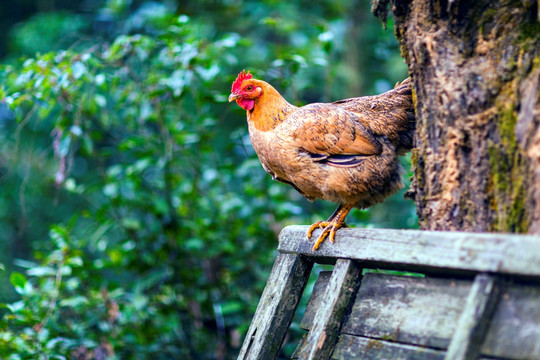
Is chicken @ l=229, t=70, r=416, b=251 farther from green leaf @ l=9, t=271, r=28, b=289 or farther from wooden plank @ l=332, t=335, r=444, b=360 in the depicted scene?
green leaf @ l=9, t=271, r=28, b=289

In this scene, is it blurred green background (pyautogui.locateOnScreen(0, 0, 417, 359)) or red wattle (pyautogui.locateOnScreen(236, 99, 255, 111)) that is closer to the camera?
red wattle (pyautogui.locateOnScreen(236, 99, 255, 111))

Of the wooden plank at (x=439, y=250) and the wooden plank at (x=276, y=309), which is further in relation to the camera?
the wooden plank at (x=276, y=309)

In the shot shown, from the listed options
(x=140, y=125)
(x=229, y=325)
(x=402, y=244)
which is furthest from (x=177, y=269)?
(x=402, y=244)

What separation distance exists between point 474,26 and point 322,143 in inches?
30.9

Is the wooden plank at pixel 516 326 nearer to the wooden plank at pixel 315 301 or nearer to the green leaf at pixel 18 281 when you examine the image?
the wooden plank at pixel 315 301

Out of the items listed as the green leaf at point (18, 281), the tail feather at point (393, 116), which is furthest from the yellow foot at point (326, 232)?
the green leaf at point (18, 281)

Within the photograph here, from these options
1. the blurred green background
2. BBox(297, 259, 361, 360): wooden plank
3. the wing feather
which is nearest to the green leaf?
the blurred green background

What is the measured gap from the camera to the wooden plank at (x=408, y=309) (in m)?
1.39

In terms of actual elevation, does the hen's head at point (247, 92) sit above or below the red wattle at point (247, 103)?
above

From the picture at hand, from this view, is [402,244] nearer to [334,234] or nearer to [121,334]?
[334,234]

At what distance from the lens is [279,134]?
235cm

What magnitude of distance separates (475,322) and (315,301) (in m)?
0.65

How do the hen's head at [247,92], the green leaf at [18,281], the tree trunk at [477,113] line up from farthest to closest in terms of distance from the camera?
the green leaf at [18,281] < the hen's head at [247,92] < the tree trunk at [477,113]

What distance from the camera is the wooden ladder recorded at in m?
1.25
